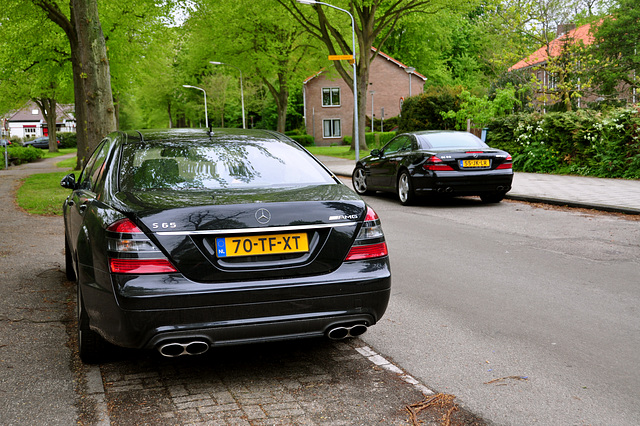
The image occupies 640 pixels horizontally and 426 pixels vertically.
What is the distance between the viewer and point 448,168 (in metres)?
12.1

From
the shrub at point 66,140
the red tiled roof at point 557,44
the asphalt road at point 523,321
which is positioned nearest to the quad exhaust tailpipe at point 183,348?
the asphalt road at point 523,321

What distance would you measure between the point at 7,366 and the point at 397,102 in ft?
205

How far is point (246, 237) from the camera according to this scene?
3482mm

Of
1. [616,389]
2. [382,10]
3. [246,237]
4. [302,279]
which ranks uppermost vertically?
[382,10]

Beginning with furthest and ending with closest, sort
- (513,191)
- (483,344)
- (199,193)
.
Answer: (513,191) → (483,344) → (199,193)

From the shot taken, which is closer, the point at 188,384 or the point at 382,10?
the point at 188,384

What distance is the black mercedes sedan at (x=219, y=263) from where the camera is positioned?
3387 millimetres

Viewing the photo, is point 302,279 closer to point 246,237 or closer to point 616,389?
point 246,237

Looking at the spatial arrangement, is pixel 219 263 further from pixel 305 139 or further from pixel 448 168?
pixel 305 139

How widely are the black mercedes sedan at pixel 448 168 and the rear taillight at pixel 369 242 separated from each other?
27.8 feet

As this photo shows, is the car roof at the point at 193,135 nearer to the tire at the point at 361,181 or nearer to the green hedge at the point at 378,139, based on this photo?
the tire at the point at 361,181

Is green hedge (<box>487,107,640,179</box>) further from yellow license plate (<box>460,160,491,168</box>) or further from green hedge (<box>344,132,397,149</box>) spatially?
green hedge (<box>344,132,397,149</box>)

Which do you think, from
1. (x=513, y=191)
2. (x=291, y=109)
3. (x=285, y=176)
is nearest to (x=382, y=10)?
(x=513, y=191)

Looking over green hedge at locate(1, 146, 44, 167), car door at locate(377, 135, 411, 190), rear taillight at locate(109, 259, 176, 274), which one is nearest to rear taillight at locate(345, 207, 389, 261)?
rear taillight at locate(109, 259, 176, 274)
